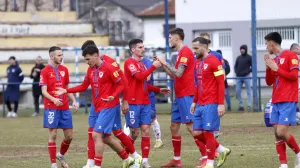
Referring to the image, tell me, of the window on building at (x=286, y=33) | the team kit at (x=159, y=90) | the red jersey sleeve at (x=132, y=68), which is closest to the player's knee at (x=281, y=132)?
the team kit at (x=159, y=90)

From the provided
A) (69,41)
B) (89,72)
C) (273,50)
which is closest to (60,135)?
(89,72)

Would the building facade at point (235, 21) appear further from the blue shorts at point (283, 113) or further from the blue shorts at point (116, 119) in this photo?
the blue shorts at point (283, 113)

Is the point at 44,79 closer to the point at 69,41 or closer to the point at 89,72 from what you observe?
the point at 89,72

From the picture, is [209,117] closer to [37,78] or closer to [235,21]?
[37,78]

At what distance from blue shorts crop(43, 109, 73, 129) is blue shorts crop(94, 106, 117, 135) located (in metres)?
1.58

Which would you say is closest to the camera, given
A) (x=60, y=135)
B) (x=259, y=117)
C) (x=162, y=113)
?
(x=60, y=135)

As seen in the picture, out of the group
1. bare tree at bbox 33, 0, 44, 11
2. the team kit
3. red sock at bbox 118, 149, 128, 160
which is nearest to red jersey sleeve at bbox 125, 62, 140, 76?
the team kit

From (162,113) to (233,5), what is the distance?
1246cm

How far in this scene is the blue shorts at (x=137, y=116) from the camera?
47.3 feet

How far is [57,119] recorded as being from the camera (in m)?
14.8

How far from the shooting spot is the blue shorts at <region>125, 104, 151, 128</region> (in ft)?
47.3

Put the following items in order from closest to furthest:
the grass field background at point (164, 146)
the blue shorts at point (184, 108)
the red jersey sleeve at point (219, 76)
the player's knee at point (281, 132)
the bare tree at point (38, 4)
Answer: the player's knee at point (281, 132) < the red jersey sleeve at point (219, 76) < the blue shorts at point (184, 108) < the grass field background at point (164, 146) < the bare tree at point (38, 4)

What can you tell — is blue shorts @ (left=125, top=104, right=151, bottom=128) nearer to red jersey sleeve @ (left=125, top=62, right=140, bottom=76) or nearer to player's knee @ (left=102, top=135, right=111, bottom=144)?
red jersey sleeve @ (left=125, top=62, right=140, bottom=76)

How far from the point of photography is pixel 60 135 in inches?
867
